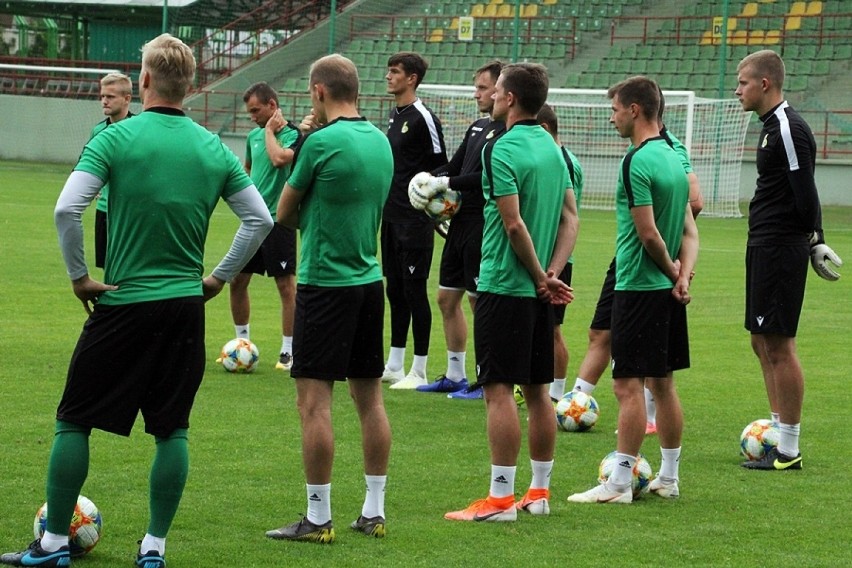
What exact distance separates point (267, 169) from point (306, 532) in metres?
5.28

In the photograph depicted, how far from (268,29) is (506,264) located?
114 ft

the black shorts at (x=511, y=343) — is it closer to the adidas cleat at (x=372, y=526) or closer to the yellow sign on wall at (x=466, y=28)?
the adidas cleat at (x=372, y=526)

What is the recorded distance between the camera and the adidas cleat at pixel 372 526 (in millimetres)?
5762

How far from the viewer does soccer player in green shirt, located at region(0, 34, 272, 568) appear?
16.2 ft

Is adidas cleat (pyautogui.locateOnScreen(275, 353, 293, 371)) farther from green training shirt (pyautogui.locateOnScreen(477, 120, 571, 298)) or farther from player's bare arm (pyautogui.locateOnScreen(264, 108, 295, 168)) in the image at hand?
green training shirt (pyautogui.locateOnScreen(477, 120, 571, 298))

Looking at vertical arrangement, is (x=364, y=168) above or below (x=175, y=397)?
above

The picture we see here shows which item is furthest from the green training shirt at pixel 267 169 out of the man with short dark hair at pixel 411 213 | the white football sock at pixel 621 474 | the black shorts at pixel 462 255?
the white football sock at pixel 621 474

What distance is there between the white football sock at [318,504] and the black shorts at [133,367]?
78 centimetres

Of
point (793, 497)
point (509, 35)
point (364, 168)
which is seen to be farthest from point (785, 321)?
point (509, 35)

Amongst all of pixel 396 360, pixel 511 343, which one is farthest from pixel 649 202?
pixel 396 360

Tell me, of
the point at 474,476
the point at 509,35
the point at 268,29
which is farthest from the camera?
the point at 268,29

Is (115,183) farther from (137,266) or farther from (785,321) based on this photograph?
(785,321)

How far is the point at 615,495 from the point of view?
659 centimetres

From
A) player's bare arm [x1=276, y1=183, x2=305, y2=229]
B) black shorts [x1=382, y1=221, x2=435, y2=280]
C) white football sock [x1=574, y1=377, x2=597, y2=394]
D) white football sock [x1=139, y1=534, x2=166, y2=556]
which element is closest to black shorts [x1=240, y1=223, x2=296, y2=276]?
black shorts [x1=382, y1=221, x2=435, y2=280]
